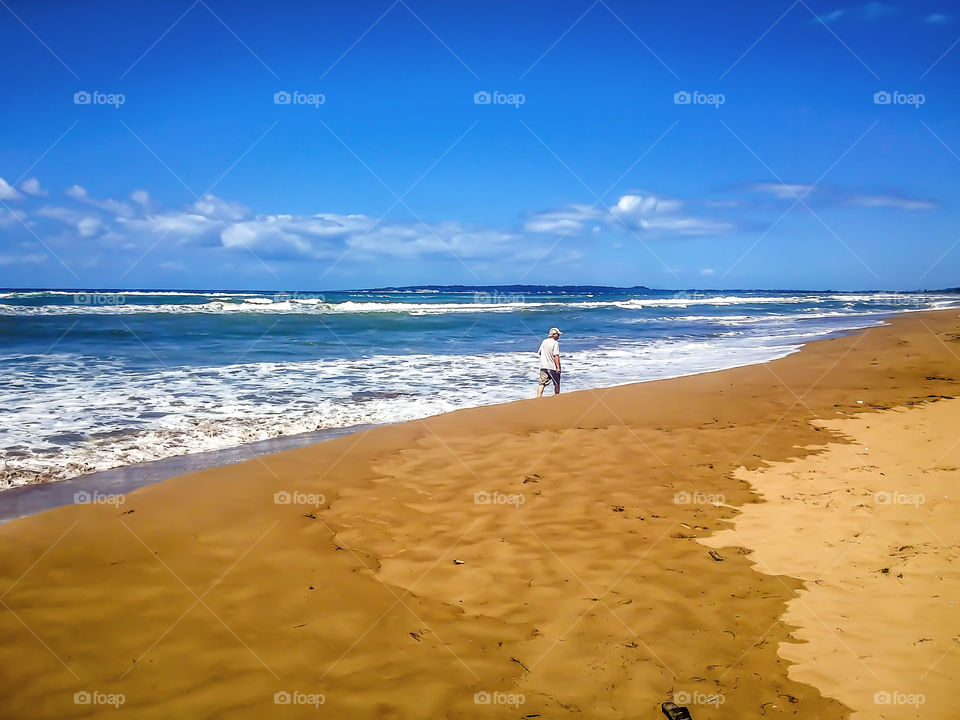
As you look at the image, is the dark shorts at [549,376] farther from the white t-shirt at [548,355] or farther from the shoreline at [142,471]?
the shoreline at [142,471]

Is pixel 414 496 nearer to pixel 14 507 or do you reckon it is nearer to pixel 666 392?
pixel 14 507

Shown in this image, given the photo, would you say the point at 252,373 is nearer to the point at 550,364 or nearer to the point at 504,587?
the point at 550,364

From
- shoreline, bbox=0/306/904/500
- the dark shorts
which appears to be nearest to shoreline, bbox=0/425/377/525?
shoreline, bbox=0/306/904/500

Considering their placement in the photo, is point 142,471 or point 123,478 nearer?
point 123,478

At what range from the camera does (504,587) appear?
4.11 metres

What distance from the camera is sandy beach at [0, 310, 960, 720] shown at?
3047 mm

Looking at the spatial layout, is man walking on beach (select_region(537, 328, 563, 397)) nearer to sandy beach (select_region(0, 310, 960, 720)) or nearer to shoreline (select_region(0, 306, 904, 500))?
shoreline (select_region(0, 306, 904, 500))

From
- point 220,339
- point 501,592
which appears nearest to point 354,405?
point 501,592

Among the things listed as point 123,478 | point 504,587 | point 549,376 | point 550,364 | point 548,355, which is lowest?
point 504,587

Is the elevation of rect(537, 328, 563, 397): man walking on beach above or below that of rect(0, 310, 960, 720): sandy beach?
above

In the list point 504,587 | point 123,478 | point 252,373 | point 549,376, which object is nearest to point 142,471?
point 123,478

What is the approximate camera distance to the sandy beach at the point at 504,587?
3047mm

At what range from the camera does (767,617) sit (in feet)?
12.0

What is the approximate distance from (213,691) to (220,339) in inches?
838
